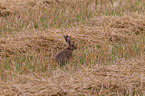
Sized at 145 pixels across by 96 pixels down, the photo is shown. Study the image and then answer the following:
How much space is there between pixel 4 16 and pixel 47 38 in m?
2.35

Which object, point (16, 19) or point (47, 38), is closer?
point (47, 38)

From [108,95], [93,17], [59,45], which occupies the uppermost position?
[93,17]

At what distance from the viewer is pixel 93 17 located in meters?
7.77

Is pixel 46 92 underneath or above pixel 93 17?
underneath

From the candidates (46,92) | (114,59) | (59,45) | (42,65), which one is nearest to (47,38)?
(59,45)

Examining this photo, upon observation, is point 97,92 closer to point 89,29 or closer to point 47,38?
point 47,38

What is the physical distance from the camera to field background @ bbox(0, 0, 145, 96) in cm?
394

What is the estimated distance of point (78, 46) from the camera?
230 inches

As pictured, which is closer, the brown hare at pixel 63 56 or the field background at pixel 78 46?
the field background at pixel 78 46

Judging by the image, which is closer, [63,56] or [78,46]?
[63,56]

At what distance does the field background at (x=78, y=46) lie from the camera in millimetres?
3939

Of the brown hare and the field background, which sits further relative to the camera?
the brown hare

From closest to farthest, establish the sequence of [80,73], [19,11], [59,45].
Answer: [80,73] < [59,45] < [19,11]

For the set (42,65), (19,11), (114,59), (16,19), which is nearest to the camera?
(42,65)
